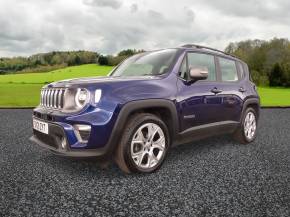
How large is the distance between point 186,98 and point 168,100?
38cm

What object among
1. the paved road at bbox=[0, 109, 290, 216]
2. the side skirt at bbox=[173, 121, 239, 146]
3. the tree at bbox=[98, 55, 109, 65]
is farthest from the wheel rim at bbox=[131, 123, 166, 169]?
the tree at bbox=[98, 55, 109, 65]

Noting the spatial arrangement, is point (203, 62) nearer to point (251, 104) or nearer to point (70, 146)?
point (251, 104)

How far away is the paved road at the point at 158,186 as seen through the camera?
122 inches

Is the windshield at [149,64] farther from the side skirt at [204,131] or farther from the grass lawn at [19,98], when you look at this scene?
the grass lawn at [19,98]

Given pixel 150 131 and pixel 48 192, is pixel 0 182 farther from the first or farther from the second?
pixel 150 131

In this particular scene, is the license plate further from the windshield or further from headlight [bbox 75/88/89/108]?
the windshield

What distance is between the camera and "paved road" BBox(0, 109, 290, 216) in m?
3.10

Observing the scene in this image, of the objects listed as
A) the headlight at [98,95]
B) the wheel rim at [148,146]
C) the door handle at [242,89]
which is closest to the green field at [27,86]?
the door handle at [242,89]

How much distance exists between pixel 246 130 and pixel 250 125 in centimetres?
20

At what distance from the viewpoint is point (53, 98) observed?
4.13 metres

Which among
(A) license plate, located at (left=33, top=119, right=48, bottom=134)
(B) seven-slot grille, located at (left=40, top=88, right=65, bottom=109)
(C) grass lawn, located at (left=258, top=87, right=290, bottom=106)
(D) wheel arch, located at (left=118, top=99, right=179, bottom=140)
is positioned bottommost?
(C) grass lawn, located at (left=258, top=87, right=290, bottom=106)

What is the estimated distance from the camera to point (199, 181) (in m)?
3.95

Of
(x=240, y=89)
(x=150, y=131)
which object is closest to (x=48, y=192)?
(x=150, y=131)

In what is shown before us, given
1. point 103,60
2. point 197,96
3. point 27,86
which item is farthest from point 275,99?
point 103,60
